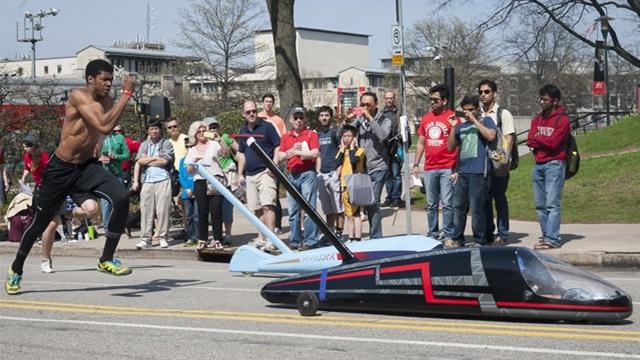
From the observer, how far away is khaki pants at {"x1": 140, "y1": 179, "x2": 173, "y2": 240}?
53.6 feet

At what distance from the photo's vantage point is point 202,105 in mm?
53000

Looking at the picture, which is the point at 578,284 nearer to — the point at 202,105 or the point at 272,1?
the point at 272,1

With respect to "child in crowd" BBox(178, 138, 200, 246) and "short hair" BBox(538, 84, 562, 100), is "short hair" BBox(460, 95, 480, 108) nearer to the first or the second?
"short hair" BBox(538, 84, 562, 100)

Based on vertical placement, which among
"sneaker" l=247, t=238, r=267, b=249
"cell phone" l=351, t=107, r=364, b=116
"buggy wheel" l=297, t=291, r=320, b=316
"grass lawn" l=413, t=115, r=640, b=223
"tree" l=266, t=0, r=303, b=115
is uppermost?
"tree" l=266, t=0, r=303, b=115

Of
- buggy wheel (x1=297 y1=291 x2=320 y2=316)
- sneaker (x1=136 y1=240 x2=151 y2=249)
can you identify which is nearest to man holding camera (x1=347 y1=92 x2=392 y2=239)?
sneaker (x1=136 y1=240 x2=151 y2=249)

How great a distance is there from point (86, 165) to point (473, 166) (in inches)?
217

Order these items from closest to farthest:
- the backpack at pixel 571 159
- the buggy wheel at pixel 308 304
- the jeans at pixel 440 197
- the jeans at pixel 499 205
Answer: the buggy wheel at pixel 308 304 → the backpack at pixel 571 159 → the jeans at pixel 499 205 → the jeans at pixel 440 197

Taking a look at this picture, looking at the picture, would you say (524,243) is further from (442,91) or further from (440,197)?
(442,91)

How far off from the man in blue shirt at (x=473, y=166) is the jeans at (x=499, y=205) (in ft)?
0.67

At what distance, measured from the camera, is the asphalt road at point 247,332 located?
286 inches

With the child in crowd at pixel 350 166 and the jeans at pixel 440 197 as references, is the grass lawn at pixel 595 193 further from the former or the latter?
the child in crowd at pixel 350 166

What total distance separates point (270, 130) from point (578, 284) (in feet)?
28.3

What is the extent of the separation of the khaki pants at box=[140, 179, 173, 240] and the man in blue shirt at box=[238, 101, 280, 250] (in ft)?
4.14

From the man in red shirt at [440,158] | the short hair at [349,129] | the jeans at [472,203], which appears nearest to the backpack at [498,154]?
the jeans at [472,203]
